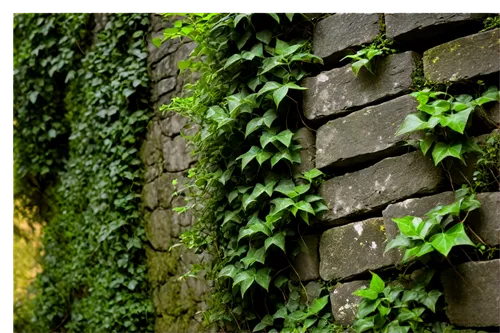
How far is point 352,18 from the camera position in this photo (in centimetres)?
257

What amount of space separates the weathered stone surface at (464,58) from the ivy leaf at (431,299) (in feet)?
2.59

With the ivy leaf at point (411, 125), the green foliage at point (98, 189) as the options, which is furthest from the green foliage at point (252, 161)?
the green foliage at point (98, 189)

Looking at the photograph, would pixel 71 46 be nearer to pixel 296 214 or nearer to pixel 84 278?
pixel 84 278

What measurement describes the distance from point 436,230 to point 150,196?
100.0 inches

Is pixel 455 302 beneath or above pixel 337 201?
beneath

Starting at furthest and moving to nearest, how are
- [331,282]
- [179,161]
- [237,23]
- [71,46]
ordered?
[71,46], [179,161], [237,23], [331,282]

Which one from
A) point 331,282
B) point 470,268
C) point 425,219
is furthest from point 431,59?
point 331,282

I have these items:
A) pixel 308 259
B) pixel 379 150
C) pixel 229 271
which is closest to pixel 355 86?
pixel 379 150

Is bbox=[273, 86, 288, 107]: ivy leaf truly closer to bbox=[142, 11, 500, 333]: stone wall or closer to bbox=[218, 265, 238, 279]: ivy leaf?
bbox=[142, 11, 500, 333]: stone wall

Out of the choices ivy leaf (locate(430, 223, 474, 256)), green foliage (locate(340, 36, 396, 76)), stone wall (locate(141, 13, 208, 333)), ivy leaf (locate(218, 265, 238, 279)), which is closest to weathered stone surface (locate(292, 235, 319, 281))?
ivy leaf (locate(218, 265, 238, 279))

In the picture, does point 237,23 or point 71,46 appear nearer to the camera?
point 237,23

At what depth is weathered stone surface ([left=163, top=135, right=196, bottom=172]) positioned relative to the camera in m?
3.88

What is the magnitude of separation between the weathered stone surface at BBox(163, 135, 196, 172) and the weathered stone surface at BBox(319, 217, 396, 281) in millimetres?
1497

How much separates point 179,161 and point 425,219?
2109 millimetres
